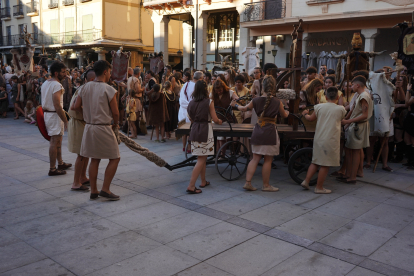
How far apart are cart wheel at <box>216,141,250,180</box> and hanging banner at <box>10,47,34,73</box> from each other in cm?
1100

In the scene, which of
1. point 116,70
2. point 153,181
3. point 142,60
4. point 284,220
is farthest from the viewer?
point 142,60

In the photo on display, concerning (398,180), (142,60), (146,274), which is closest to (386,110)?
(398,180)

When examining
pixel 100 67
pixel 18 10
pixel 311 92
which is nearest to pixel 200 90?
pixel 100 67

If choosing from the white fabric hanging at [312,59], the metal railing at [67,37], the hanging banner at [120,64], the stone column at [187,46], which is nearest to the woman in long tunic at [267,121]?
the hanging banner at [120,64]

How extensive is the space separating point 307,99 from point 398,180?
2.20 meters

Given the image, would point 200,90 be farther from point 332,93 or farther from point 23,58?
point 23,58

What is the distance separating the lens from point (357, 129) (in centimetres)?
645

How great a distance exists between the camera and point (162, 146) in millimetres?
9750

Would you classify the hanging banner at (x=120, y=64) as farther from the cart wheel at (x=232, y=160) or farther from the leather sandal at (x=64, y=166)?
the cart wheel at (x=232, y=160)

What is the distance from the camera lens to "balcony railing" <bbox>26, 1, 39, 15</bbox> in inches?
1506

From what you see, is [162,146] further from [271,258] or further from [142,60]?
[142,60]

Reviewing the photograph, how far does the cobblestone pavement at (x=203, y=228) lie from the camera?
11.8ft

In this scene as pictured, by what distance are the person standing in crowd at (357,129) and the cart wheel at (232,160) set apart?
1.70 meters

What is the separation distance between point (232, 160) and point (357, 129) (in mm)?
2149
